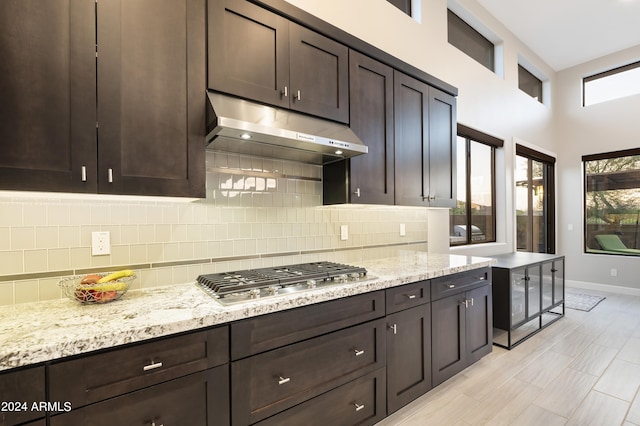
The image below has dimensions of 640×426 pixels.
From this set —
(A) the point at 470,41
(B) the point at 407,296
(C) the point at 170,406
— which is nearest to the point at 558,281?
(B) the point at 407,296

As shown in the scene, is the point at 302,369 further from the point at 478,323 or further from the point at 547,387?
the point at 547,387

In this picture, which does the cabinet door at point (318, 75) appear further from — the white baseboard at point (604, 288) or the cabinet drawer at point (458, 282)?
the white baseboard at point (604, 288)

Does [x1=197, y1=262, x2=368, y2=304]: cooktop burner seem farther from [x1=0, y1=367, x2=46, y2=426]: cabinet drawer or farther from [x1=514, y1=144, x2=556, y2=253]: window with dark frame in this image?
[x1=514, y1=144, x2=556, y2=253]: window with dark frame

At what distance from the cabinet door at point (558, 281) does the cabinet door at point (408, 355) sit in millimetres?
2748

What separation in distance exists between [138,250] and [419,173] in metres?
2.17

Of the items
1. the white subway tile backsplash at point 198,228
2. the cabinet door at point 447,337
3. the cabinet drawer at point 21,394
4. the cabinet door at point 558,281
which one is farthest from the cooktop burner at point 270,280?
the cabinet door at point 558,281

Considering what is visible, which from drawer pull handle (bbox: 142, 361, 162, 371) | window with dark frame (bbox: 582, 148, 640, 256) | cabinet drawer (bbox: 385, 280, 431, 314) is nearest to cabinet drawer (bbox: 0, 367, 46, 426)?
drawer pull handle (bbox: 142, 361, 162, 371)

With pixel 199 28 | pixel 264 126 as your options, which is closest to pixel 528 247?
pixel 264 126

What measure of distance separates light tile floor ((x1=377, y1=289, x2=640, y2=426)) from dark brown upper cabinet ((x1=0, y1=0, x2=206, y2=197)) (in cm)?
206

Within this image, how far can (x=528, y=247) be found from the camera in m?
5.38

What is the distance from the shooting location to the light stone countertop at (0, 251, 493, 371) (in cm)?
96

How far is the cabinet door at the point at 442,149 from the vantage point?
2801 mm

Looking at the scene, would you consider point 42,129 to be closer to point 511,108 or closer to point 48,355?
point 48,355

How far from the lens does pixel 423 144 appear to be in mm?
2719
